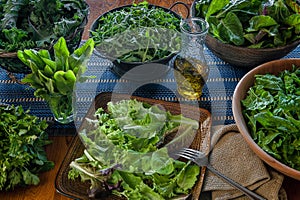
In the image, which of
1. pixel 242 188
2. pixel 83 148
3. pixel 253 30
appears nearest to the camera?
pixel 242 188

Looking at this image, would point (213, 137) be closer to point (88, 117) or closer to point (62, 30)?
point (88, 117)

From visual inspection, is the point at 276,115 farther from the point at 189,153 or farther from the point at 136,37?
the point at 136,37

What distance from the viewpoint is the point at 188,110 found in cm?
95

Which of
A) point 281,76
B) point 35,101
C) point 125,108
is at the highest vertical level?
point 281,76

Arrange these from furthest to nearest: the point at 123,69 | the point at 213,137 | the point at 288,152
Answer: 1. the point at 123,69
2. the point at 213,137
3. the point at 288,152

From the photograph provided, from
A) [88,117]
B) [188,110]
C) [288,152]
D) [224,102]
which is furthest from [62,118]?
[288,152]

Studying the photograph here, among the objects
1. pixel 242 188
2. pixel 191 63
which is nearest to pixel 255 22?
pixel 191 63

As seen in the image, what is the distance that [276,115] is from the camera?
825mm

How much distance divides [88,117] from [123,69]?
178mm

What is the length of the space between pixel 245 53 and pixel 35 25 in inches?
24.3

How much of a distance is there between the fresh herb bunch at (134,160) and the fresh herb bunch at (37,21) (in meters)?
0.30

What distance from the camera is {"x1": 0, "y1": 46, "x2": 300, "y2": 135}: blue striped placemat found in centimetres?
103

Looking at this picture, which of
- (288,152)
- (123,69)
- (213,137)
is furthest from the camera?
(123,69)

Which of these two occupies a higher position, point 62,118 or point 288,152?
point 288,152
